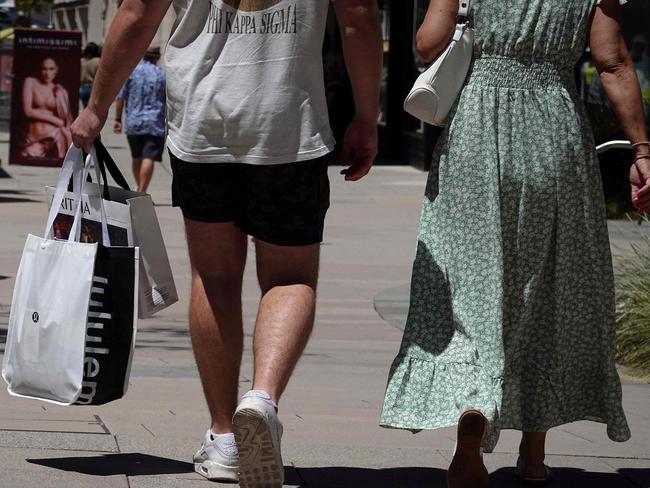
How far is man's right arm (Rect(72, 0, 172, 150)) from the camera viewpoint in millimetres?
4230

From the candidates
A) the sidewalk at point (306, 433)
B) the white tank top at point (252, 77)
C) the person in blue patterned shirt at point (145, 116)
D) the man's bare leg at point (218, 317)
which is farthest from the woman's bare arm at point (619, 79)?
the person in blue patterned shirt at point (145, 116)

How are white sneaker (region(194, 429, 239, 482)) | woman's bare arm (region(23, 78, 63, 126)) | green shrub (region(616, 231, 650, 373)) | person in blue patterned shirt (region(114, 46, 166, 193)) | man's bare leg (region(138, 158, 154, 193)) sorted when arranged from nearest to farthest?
white sneaker (region(194, 429, 239, 482)), green shrub (region(616, 231, 650, 373)), person in blue patterned shirt (region(114, 46, 166, 193)), man's bare leg (region(138, 158, 154, 193)), woman's bare arm (region(23, 78, 63, 126))

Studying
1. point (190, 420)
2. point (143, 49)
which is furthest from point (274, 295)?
point (190, 420)

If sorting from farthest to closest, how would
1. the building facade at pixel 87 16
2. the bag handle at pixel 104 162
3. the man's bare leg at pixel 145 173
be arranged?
the building facade at pixel 87 16 < the man's bare leg at pixel 145 173 < the bag handle at pixel 104 162

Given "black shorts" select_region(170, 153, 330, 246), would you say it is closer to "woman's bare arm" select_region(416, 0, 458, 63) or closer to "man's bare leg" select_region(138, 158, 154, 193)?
"woman's bare arm" select_region(416, 0, 458, 63)

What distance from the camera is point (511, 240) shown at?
4.27m

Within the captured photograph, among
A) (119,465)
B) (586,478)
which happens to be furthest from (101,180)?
(586,478)

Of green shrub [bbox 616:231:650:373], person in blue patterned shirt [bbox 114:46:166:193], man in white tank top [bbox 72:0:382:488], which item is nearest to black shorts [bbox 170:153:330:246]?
man in white tank top [bbox 72:0:382:488]

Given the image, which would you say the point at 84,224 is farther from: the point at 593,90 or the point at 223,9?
the point at 593,90

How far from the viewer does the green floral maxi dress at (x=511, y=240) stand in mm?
4227

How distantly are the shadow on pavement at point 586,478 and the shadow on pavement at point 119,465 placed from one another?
95 centimetres

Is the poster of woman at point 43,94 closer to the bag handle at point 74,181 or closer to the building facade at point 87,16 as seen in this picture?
the bag handle at point 74,181

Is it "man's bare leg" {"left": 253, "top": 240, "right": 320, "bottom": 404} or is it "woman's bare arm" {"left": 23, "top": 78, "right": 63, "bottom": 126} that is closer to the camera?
"man's bare leg" {"left": 253, "top": 240, "right": 320, "bottom": 404}

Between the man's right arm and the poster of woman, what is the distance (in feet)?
41.5
